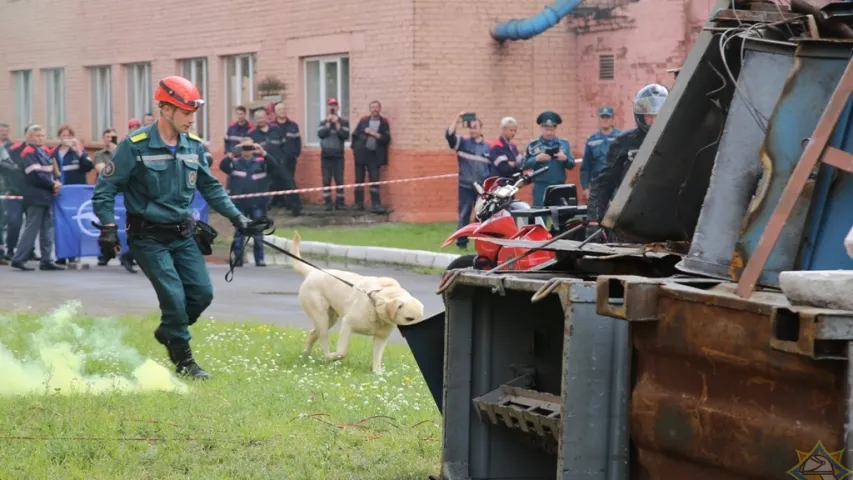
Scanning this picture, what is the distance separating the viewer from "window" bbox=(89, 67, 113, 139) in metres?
36.1

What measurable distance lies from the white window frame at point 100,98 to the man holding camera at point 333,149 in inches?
454

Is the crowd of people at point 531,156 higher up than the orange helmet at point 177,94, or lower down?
lower down

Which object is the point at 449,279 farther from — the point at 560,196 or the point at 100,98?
the point at 100,98

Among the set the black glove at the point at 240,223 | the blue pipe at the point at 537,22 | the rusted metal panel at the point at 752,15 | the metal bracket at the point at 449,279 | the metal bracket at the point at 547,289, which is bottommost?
the black glove at the point at 240,223

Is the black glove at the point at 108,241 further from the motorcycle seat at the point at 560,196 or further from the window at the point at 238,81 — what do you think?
the window at the point at 238,81

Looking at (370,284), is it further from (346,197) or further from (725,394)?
(346,197)

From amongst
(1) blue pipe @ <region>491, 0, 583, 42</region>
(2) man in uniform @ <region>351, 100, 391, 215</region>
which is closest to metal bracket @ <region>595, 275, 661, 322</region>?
(1) blue pipe @ <region>491, 0, 583, 42</region>

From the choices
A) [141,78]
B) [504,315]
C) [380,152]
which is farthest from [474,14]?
[504,315]

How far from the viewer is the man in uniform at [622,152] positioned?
8.57 metres

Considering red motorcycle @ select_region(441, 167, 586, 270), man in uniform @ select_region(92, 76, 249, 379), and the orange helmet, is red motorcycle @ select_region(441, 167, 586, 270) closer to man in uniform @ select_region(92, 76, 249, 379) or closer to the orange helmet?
man in uniform @ select_region(92, 76, 249, 379)

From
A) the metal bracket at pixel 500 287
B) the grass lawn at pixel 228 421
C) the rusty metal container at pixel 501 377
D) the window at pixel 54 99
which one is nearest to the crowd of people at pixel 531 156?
the grass lawn at pixel 228 421

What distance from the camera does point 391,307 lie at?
32.4 ft

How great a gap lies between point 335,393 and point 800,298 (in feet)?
17.4

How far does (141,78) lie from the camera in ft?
113
